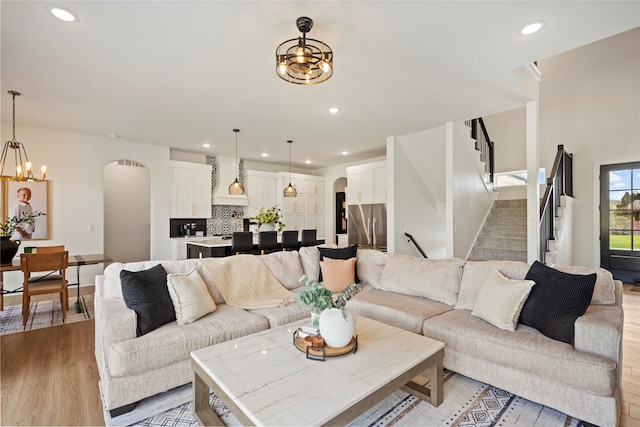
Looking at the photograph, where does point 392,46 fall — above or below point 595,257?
above

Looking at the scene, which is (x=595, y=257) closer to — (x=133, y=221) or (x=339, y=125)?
(x=339, y=125)

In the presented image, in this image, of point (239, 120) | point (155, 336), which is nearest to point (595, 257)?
point (239, 120)

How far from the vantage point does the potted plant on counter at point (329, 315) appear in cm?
186

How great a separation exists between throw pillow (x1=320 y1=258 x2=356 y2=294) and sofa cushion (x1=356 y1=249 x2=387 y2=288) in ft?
0.46

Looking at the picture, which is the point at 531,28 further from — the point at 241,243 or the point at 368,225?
the point at 368,225

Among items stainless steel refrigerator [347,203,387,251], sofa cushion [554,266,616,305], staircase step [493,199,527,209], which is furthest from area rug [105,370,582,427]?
staircase step [493,199,527,209]

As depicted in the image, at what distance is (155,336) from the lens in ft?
7.12

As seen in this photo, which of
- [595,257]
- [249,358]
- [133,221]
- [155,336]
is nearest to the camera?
[249,358]

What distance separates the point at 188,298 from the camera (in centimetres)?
249

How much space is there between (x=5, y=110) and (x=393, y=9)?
17.2 ft

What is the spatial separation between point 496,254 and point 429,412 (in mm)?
3923

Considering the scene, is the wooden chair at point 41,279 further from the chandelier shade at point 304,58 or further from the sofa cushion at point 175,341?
the chandelier shade at point 304,58

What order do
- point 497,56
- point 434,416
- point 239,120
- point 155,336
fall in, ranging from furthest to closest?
point 239,120 < point 497,56 < point 155,336 < point 434,416

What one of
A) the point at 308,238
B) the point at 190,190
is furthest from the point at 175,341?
the point at 190,190
